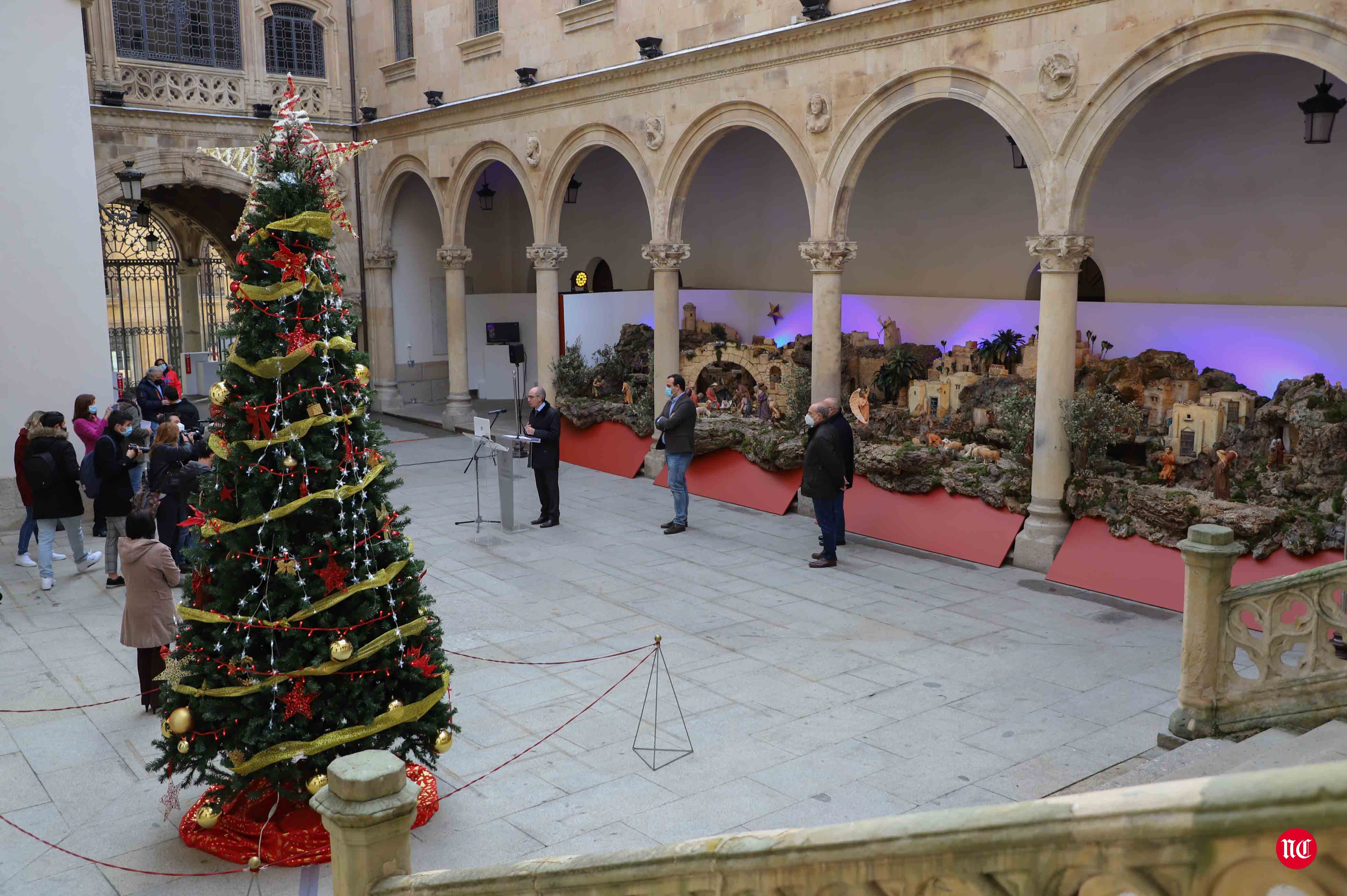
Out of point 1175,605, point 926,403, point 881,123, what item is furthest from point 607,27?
point 1175,605

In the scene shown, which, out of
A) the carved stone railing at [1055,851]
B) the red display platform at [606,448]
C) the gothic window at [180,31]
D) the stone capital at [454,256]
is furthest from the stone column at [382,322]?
the carved stone railing at [1055,851]

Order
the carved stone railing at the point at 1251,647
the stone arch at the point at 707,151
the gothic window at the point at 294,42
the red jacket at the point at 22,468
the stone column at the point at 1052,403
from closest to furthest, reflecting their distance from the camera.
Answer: the carved stone railing at the point at 1251,647 → the red jacket at the point at 22,468 → the stone column at the point at 1052,403 → the stone arch at the point at 707,151 → the gothic window at the point at 294,42

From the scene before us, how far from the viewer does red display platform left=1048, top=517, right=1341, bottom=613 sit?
8859 mm

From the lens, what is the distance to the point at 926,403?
13.4 meters

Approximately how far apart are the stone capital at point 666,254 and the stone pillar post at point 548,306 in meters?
2.34

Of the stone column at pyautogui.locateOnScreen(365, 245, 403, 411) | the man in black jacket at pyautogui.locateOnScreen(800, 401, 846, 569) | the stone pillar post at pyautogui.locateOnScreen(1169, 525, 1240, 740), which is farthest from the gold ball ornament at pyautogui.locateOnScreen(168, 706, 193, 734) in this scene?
the stone column at pyautogui.locateOnScreen(365, 245, 403, 411)

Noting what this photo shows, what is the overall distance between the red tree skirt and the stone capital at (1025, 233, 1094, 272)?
7.50 m

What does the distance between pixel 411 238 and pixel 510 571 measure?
12.0 m

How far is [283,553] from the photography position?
532cm

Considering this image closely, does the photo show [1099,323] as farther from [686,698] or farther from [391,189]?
[391,189]

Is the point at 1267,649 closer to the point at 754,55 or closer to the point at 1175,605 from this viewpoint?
the point at 1175,605

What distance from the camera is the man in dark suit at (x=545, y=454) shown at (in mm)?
12117

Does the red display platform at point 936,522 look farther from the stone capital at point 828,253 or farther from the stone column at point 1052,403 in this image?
the stone capital at point 828,253

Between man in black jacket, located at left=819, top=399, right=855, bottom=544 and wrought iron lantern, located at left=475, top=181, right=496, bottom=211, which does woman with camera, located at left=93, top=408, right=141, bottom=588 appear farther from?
wrought iron lantern, located at left=475, top=181, right=496, bottom=211
